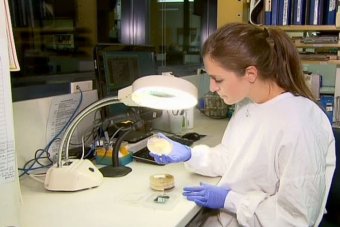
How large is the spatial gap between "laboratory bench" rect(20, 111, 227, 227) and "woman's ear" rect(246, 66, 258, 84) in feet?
1.38

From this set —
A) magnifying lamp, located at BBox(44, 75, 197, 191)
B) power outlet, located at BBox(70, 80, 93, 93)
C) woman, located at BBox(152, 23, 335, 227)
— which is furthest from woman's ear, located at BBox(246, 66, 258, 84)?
power outlet, located at BBox(70, 80, 93, 93)

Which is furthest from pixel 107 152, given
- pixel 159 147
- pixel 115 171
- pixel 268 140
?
pixel 268 140

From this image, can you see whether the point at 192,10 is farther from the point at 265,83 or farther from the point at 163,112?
the point at 265,83

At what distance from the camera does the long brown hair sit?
1252 mm

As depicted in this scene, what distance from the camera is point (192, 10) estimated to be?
366cm

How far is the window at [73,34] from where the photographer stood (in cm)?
166

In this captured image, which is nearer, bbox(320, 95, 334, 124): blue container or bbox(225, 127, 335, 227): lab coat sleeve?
bbox(225, 127, 335, 227): lab coat sleeve

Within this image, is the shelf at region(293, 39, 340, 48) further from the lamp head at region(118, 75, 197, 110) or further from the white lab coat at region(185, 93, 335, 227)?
the lamp head at region(118, 75, 197, 110)

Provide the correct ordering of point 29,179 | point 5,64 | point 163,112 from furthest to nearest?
point 163,112, point 29,179, point 5,64

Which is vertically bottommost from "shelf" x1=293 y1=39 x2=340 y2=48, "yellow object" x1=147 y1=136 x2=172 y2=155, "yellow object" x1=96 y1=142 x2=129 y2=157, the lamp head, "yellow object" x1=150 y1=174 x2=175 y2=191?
"yellow object" x1=150 y1=174 x2=175 y2=191

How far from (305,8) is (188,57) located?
133cm

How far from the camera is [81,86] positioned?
5.64 feet

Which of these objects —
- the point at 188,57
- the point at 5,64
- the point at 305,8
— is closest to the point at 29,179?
the point at 5,64

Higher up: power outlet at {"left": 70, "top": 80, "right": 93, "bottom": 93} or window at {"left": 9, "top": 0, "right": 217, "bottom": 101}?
window at {"left": 9, "top": 0, "right": 217, "bottom": 101}
